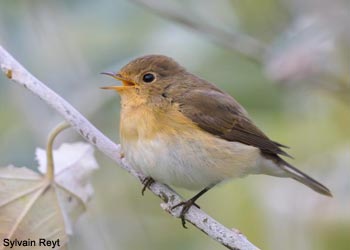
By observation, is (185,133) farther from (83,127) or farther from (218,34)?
(218,34)

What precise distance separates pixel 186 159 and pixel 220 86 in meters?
1.18

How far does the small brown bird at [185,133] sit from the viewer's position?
378cm

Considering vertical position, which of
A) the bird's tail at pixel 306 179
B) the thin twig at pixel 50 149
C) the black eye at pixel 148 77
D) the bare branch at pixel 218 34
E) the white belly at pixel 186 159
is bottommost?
the thin twig at pixel 50 149

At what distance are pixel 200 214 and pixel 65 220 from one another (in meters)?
0.51

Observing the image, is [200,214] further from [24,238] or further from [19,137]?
[19,137]

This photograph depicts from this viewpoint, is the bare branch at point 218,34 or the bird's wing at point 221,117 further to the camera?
the bare branch at point 218,34

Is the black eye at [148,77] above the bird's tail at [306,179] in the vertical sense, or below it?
above

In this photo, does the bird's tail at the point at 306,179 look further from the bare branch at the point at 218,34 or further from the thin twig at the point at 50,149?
the thin twig at the point at 50,149

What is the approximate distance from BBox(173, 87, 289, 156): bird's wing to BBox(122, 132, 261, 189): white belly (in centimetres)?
9

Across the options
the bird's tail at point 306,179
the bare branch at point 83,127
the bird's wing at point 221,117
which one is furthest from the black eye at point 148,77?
the bird's tail at point 306,179

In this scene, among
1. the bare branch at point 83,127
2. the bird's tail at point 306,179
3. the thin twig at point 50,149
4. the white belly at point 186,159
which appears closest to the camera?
the bare branch at point 83,127

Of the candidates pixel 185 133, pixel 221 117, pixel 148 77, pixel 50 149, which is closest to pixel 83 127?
pixel 50 149

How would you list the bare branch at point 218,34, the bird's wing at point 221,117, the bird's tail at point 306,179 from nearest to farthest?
1. the bird's wing at point 221,117
2. the bird's tail at point 306,179
3. the bare branch at point 218,34

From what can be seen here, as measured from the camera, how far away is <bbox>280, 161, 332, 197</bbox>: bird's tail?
14.2 feet
